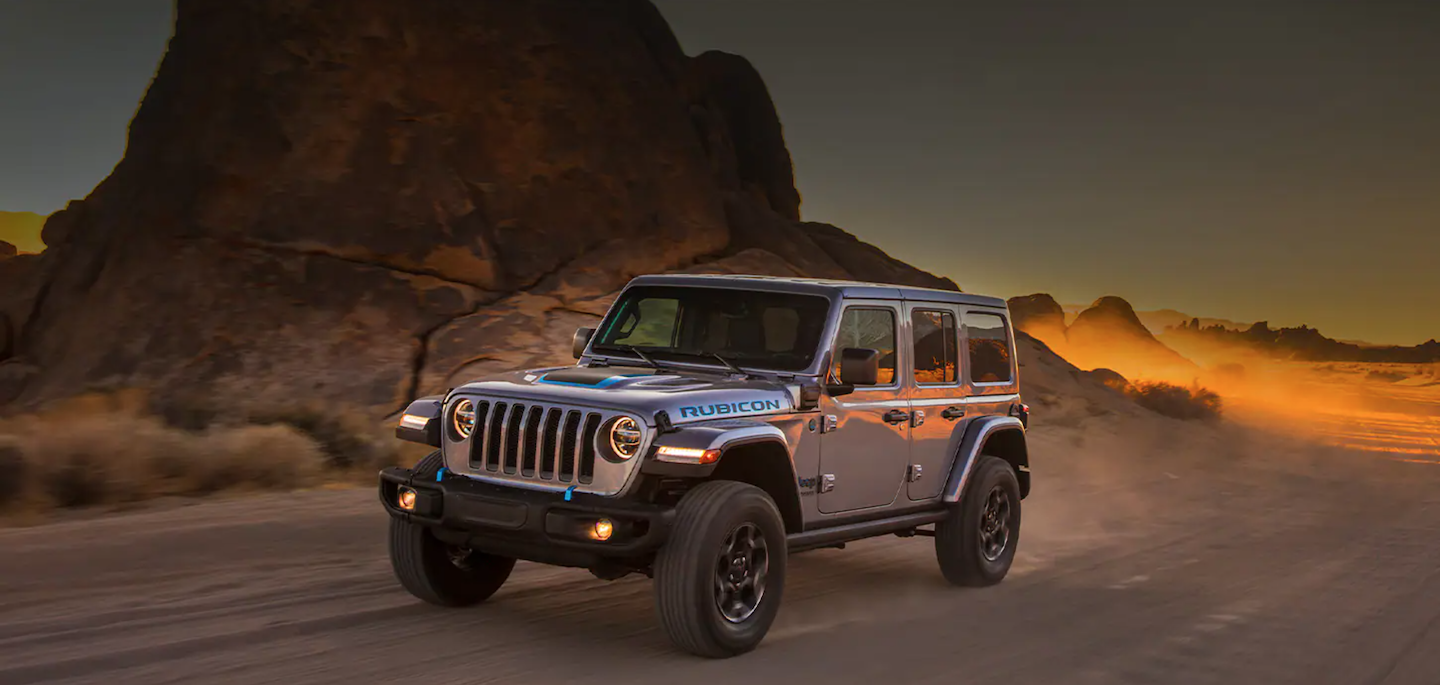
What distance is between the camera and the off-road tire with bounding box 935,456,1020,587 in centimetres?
884

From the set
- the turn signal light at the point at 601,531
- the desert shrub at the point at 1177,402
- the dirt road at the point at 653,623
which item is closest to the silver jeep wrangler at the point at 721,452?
the turn signal light at the point at 601,531

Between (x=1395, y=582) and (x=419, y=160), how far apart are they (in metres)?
18.8

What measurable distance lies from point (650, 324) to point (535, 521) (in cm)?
222

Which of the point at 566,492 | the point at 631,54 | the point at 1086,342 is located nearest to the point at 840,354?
the point at 566,492

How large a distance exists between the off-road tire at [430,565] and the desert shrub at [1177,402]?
85.9ft

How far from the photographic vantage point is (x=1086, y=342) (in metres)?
76.0

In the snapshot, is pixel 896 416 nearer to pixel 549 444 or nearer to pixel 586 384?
pixel 586 384

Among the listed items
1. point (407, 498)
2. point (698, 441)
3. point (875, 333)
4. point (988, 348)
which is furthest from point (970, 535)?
point (407, 498)

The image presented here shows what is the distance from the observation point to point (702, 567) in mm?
6270

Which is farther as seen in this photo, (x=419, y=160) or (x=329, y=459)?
(x=419, y=160)

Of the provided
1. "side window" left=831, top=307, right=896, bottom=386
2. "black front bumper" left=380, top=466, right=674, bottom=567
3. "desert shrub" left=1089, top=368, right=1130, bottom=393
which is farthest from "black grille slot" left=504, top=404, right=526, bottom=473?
"desert shrub" left=1089, top=368, right=1130, bottom=393

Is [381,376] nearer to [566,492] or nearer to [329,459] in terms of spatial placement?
[329,459]

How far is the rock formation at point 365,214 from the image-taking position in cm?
2127

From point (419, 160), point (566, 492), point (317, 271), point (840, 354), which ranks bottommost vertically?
point (566, 492)
